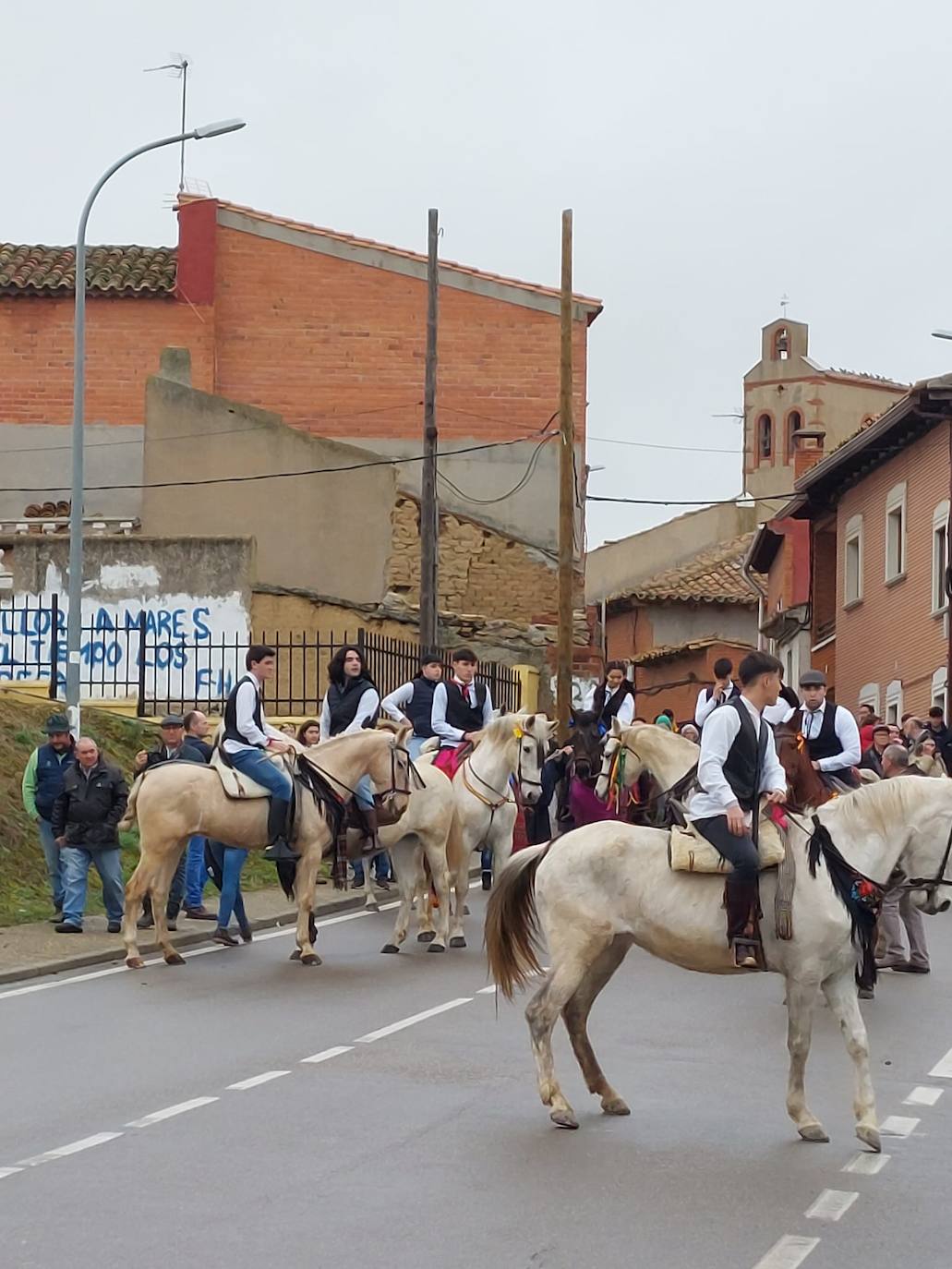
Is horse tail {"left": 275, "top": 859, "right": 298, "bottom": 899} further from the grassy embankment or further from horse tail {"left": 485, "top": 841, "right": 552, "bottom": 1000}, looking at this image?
horse tail {"left": 485, "top": 841, "right": 552, "bottom": 1000}

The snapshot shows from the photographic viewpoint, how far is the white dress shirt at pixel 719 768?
10.0 metres

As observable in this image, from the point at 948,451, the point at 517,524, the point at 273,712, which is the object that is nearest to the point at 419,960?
the point at 273,712

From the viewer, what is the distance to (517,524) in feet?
144

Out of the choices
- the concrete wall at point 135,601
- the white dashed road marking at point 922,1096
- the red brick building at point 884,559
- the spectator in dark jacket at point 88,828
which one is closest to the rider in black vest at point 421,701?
the spectator in dark jacket at point 88,828

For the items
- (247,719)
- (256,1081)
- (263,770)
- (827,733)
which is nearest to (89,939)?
(263,770)

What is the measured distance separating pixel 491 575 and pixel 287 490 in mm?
4698

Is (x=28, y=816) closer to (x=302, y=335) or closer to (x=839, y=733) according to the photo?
(x=839, y=733)

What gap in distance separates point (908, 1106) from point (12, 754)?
1541cm

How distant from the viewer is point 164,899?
17078mm

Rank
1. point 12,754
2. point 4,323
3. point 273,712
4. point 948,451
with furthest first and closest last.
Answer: point 4,323, point 948,451, point 273,712, point 12,754

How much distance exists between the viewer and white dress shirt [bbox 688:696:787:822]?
10.0m

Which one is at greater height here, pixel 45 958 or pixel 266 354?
pixel 266 354

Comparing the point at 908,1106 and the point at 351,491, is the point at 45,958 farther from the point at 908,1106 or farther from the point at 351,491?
the point at 351,491

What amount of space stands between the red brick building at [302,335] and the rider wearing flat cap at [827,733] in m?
28.3
